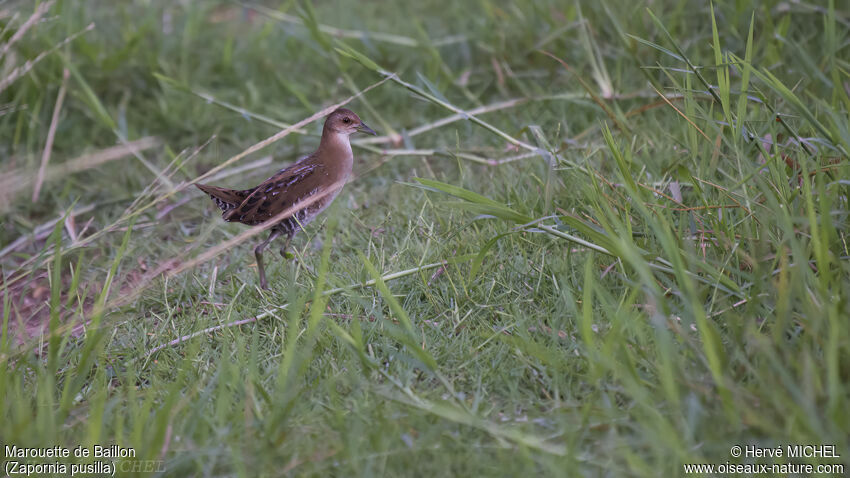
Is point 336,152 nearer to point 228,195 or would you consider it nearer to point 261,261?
point 228,195

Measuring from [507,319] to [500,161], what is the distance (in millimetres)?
1259

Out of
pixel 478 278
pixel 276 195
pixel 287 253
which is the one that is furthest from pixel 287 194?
pixel 478 278

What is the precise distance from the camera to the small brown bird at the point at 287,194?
11.4ft

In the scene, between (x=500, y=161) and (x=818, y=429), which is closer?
(x=818, y=429)

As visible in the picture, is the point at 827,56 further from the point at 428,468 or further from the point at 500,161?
the point at 428,468

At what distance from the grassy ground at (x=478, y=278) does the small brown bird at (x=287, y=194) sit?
17 cm

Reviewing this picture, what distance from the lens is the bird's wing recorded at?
3.49m

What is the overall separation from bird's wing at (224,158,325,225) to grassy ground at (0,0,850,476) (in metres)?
0.24

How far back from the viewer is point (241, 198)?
139 inches

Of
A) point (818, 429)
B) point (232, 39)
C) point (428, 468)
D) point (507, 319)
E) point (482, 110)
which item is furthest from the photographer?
point (232, 39)

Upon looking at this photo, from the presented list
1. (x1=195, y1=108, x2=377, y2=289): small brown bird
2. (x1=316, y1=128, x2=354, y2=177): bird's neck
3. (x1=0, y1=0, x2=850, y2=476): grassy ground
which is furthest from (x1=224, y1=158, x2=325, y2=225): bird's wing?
(x1=0, y1=0, x2=850, y2=476): grassy ground

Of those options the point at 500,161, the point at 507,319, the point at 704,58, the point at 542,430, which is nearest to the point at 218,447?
the point at 542,430

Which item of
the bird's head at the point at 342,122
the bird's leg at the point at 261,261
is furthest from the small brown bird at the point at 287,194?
the bird's head at the point at 342,122

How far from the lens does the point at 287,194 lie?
3523mm
